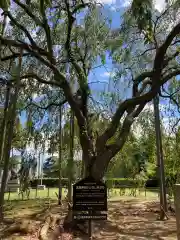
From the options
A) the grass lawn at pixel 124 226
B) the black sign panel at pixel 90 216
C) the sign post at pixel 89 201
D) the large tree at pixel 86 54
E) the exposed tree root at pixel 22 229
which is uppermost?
the large tree at pixel 86 54

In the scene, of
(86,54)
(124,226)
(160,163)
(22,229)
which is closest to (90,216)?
(22,229)

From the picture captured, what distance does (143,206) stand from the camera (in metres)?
9.70

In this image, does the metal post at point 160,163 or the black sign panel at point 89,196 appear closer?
the black sign panel at point 89,196

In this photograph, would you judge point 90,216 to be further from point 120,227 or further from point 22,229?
point 120,227

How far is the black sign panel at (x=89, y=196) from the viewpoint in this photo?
18.4 ft

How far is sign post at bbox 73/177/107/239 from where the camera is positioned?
5566mm

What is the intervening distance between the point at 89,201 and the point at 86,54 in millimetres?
3944

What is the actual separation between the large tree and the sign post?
98 centimetres

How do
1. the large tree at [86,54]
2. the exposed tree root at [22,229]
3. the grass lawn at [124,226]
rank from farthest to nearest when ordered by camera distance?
1. the large tree at [86,54]
2. the grass lawn at [124,226]
3. the exposed tree root at [22,229]

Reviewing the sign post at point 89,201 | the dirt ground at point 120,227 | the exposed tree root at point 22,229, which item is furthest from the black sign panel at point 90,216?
the exposed tree root at point 22,229

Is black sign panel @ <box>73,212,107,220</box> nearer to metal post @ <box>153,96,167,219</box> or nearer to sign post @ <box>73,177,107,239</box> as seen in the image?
sign post @ <box>73,177,107,239</box>

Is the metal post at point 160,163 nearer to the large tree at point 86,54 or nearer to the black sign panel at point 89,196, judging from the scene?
the large tree at point 86,54

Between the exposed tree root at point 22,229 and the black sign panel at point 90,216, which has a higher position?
the black sign panel at point 90,216

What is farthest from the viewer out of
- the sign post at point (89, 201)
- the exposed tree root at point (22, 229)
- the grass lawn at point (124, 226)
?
the grass lawn at point (124, 226)
